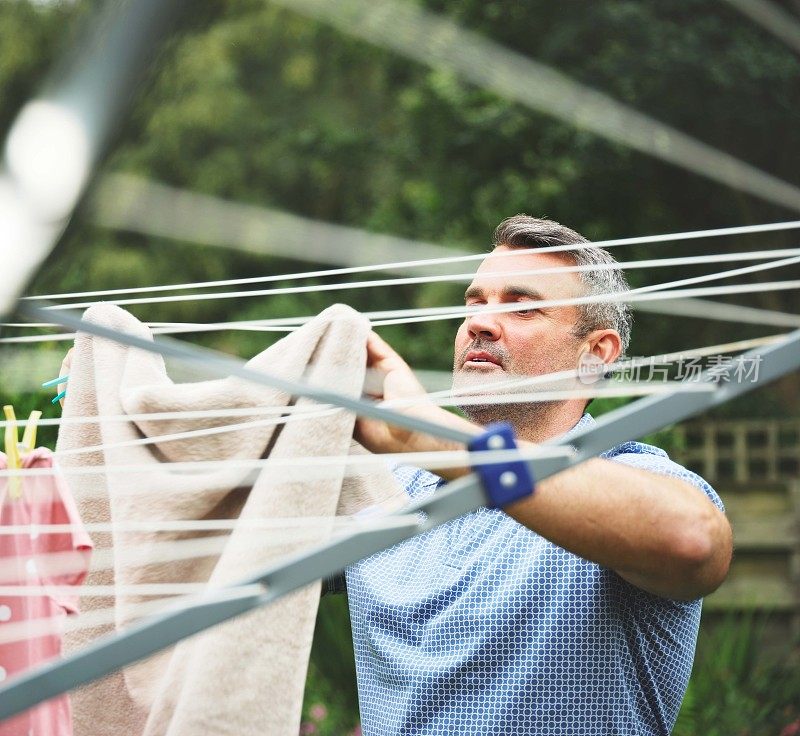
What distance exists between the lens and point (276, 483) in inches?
46.0

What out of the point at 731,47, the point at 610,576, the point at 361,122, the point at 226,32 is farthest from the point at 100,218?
the point at 226,32

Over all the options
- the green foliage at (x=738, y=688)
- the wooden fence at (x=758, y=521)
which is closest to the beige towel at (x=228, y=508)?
the green foliage at (x=738, y=688)

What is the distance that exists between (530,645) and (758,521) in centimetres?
329

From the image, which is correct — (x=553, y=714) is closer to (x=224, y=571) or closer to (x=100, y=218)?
(x=224, y=571)

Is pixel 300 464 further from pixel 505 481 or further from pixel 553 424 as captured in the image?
pixel 553 424

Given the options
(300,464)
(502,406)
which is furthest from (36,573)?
(502,406)

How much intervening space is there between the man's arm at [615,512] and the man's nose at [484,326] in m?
0.47

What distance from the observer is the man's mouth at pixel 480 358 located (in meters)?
1.62

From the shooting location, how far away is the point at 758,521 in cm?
436

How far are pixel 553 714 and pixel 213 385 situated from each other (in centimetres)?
61

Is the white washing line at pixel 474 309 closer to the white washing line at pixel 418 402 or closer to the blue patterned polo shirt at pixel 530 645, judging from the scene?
the white washing line at pixel 418 402

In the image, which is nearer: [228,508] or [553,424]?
[228,508]

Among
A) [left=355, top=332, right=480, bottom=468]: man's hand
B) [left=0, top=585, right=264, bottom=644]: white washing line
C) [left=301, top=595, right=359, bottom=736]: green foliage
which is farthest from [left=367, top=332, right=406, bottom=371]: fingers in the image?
[left=301, top=595, right=359, bottom=736]: green foliage

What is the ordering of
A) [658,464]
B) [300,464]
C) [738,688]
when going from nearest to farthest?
[300,464] < [658,464] < [738,688]
